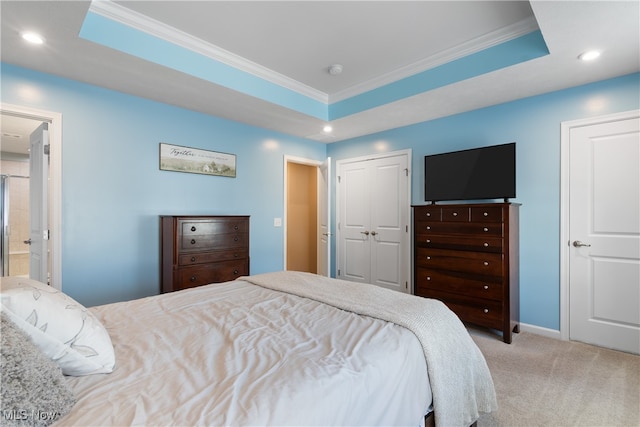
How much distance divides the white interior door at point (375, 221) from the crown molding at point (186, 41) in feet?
5.04

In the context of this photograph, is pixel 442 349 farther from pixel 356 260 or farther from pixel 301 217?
pixel 301 217

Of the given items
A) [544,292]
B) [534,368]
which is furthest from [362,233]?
[534,368]

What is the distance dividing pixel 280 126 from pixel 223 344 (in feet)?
11.1

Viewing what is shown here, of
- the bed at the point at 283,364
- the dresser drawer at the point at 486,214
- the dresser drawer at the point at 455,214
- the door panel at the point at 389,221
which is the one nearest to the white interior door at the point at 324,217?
the door panel at the point at 389,221

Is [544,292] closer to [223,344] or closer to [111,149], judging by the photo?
[223,344]

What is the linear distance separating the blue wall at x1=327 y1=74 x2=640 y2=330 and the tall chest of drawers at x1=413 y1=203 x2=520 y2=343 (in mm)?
153

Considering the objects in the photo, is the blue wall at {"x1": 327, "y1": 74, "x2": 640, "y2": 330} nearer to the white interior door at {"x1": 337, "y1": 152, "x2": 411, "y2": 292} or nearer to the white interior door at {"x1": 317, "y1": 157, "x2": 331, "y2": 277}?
the white interior door at {"x1": 337, "y1": 152, "x2": 411, "y2": 292}

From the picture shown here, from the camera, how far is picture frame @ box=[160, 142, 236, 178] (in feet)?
11.1

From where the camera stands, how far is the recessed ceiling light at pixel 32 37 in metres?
2.09

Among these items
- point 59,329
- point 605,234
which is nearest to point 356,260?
point 605,234

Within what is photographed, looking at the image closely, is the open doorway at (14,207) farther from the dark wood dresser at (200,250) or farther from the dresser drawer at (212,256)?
the dresser drawer at (212,256)

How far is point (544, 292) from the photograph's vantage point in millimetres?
3094

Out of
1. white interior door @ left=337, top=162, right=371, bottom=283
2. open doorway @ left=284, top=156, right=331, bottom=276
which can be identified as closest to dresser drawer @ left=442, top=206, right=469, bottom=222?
white interior door @ left=337, top=162, right=371, bottom=283

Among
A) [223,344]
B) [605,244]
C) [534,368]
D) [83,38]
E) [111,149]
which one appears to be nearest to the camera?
[223,344]
